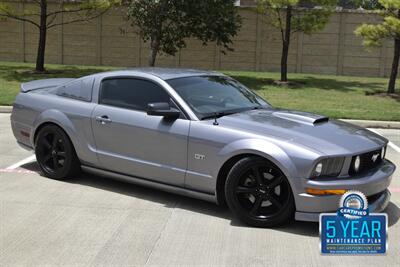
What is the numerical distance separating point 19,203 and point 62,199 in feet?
1.39

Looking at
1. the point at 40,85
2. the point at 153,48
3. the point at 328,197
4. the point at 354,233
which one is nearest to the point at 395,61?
the point at 153,48

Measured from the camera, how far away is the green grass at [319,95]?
1362cm

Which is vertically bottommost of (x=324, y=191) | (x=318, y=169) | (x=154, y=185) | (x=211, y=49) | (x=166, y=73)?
(x=154, y=185)

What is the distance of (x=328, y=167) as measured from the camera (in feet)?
14.8

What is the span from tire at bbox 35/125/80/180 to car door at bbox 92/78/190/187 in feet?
1.48

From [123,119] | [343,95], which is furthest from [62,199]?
[343,95]

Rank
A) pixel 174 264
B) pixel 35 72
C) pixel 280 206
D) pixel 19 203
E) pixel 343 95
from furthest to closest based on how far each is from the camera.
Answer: pixel 35 72, pixel 343 95, pixel 19 203, pixel 280 206, pixel 174 264

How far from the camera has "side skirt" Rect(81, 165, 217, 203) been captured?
5.14 meters

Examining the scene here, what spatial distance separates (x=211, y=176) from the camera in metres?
5.02

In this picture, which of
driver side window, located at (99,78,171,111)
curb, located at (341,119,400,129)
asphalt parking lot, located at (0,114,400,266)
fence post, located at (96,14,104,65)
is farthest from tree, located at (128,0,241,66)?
asphalt parking lot, located at (0,114,400,266)

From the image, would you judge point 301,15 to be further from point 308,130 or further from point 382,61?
point 308,130

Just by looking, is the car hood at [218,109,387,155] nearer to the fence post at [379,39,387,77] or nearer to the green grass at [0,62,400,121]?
the green grass at [0,62,400,121]

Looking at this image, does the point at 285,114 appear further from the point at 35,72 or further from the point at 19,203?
the point at 35,72

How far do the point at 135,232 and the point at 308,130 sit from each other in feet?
5.96
